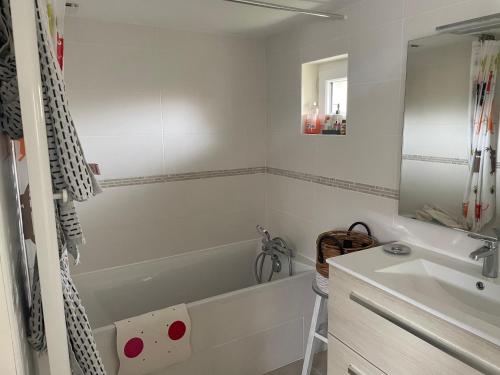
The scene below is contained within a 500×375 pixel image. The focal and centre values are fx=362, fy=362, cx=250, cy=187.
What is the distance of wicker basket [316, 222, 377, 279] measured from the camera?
1.95 m

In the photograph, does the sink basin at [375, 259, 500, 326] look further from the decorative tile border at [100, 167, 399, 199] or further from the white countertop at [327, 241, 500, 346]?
the decorative tile border at [100, 167, 399, 199]

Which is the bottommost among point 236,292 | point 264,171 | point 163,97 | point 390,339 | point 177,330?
point 177,330

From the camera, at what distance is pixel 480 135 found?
1.50 meters

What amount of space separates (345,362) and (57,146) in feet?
4.96

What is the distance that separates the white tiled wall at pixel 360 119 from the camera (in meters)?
1.73

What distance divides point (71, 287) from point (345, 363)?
1.26 m

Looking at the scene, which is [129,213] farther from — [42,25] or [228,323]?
[42,25]

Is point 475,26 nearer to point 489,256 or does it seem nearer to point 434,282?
point 489,256

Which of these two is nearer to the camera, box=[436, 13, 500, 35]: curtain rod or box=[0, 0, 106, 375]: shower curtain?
box=[0, 0, 106, 375]: shower curtain

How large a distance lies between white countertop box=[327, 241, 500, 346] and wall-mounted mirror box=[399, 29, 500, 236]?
19 centimetres

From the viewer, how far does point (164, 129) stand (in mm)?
2559

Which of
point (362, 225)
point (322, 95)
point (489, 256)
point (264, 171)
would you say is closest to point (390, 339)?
point (489, 256)

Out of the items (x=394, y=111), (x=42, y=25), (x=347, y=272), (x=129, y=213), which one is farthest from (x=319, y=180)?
(x=42, y=25)

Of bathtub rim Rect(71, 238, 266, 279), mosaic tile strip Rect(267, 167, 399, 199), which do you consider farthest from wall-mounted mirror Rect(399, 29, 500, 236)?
bathtub rim Rect(71, 238, 266, 279)
